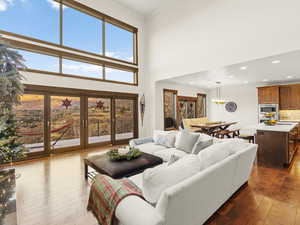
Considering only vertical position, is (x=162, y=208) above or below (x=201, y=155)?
below

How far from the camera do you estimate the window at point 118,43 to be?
6232 millimetres

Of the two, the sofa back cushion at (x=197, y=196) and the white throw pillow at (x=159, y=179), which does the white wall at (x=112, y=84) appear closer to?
the white throw pillow at (x=159, y=179)

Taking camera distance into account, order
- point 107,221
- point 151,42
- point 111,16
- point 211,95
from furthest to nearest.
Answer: point 211,95 → point 151,42 → point 111,16 → point 107,221

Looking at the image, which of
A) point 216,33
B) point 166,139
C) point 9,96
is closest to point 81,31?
point 9,96

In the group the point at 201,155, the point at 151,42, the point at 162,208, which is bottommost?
the point at 162,208

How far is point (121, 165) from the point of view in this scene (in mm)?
2500

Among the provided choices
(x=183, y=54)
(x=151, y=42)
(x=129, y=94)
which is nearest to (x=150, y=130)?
(x=129, y=94)

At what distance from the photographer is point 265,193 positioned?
7.86ft

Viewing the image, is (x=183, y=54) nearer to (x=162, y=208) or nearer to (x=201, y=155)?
(x=201, y=155)

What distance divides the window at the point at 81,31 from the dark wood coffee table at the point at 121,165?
4429mm

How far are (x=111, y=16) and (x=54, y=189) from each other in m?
6.45

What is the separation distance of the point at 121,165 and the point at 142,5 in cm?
695

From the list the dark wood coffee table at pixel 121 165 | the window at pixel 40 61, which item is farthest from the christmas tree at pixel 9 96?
the window at pixel 40 61

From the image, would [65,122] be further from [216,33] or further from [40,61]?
[216,33]
